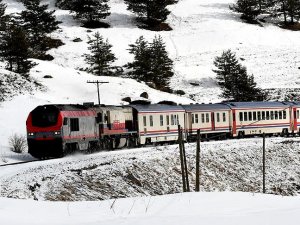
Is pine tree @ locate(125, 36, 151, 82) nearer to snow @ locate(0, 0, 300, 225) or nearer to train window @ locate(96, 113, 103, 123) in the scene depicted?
snow @ locate(0, 0, 300, 225)

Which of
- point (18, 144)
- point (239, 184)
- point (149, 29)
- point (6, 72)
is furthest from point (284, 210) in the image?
point (149, 29)

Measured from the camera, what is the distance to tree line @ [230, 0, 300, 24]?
334 ft

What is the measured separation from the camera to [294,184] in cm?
3275

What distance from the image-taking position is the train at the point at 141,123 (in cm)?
2919

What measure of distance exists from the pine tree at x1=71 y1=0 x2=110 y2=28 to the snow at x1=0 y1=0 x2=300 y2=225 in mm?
1838

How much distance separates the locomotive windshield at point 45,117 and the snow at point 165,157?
7.86ft

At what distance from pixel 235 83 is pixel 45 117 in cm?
4261

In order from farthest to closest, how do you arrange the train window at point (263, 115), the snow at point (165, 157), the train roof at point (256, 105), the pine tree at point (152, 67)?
the pine tree at point (152, 67) → the train window at point (263, 115) → the train roof at point (256, 105) → the snow at point (165, 157)

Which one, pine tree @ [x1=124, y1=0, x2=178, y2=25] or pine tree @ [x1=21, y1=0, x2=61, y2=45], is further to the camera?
→ pine tree @ [x1=124, y1=0, x2=178, y2=25]

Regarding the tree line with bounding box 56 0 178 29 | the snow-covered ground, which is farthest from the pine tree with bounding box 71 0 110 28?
the snow-covered ground

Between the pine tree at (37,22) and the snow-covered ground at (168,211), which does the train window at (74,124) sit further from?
the pine tree at (37,22)

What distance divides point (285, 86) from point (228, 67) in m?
8.23

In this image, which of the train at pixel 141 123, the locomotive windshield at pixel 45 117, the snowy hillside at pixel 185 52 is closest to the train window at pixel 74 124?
the train at pixel 141 123

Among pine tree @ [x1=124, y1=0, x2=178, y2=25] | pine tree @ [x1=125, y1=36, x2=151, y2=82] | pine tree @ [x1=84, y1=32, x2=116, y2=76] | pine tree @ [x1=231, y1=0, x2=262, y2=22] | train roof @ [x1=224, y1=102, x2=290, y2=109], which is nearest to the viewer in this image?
train roof @ [x1=224, y1=102, x2=290, y2=109]
